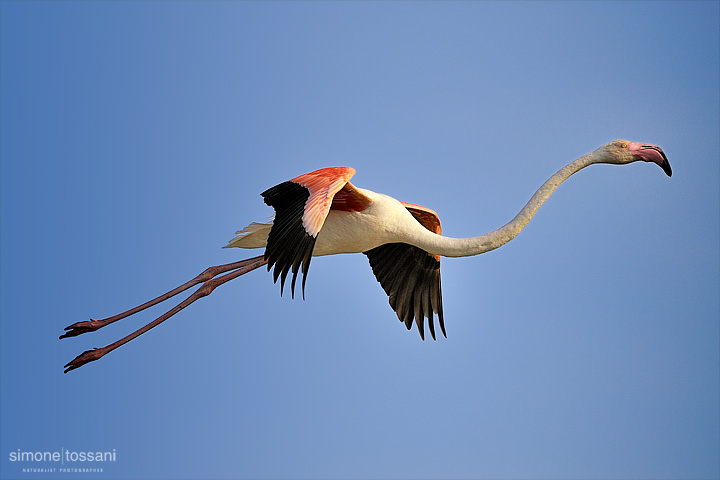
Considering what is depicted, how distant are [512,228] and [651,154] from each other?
1830 millimetres

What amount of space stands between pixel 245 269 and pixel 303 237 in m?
3.14

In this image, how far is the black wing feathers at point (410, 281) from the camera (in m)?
12.8

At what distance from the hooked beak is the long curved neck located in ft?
1.38

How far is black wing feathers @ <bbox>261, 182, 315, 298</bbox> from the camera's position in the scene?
31.0ft

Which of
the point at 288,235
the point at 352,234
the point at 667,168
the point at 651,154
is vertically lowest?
the point at 288,235

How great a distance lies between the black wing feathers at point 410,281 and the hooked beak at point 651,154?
322 centimetres

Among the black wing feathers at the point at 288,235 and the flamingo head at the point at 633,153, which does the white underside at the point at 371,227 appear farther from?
the flamingo head at the point at 633,153

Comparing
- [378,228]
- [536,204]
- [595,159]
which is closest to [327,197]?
[378,228]

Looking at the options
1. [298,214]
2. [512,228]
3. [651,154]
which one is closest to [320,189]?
[298,214]

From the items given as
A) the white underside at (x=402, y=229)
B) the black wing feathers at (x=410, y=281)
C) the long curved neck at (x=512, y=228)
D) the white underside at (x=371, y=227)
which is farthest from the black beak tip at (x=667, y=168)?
the black wing feathers at (x=410, y=281)

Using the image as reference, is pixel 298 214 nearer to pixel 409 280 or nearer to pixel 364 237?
pixel 364 237

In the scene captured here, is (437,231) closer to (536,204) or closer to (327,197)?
(536,204)

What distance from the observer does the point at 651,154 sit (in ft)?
35.3

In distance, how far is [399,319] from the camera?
1275cm
